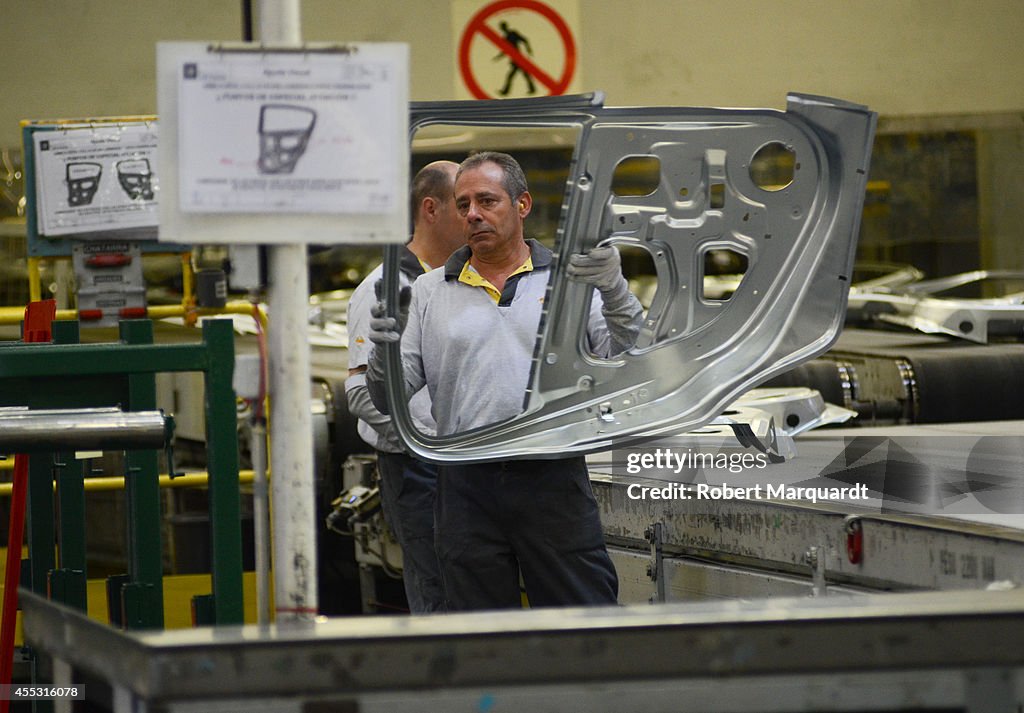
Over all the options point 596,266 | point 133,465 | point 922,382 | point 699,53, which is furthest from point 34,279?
point 699,53

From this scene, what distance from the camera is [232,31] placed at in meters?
7.12

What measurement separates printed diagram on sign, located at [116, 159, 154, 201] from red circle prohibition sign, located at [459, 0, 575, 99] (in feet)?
11.5

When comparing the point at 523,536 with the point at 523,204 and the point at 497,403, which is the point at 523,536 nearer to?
the point at 497,403

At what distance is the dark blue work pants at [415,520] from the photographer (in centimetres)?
383

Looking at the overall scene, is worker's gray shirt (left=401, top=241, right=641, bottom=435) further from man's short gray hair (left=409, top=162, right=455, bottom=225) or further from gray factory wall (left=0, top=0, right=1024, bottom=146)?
gray factory wall (left=0, top=0, right=1024, bottom=146)

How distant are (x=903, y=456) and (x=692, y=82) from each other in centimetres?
402

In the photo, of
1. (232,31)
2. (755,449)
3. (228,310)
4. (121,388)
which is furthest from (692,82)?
(121,388)

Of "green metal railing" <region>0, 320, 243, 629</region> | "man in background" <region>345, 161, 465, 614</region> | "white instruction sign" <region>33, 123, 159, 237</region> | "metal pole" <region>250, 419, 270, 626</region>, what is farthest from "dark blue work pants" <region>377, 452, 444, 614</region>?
"metal pole" <region>250, 419, 270, 626</region>

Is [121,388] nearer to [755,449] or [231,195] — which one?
[231,195]

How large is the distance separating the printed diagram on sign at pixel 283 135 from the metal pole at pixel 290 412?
0.36 ft

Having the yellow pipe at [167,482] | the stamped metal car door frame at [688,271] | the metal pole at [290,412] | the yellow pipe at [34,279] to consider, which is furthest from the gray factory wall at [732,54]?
the metal pole at [290,412]

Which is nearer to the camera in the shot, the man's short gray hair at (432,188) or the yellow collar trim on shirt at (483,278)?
the yellow collar trim on shirt at (483,278)

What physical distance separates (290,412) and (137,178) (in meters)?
2.10

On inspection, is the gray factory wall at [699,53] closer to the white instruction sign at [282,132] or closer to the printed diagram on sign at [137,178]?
the printed diagram on sign at [137,178]
